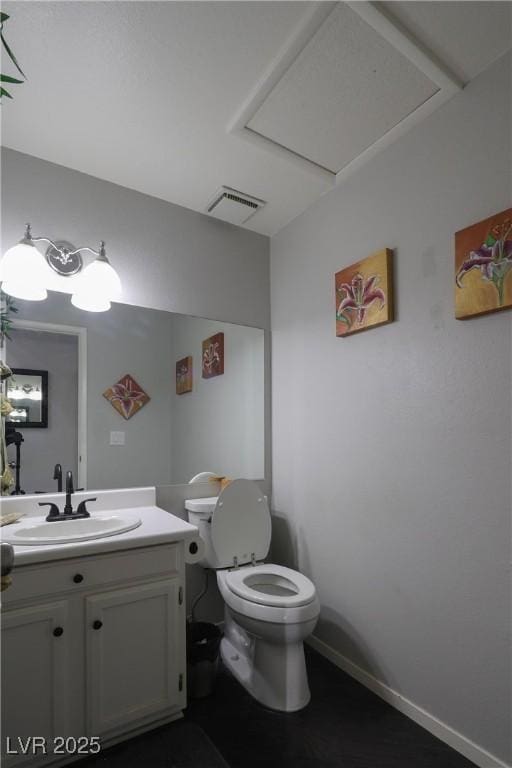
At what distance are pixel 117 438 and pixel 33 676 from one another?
0.99 metres

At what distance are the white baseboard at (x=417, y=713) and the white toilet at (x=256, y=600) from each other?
0.96 feet

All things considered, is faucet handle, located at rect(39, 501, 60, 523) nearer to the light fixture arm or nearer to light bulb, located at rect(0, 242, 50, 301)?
light bulb, located at rect(0, 242, 50, 301)

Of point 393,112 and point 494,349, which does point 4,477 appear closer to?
point 494,349

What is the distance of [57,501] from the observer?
1836 millimetres

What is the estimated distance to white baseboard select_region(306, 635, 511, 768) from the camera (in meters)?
1.39

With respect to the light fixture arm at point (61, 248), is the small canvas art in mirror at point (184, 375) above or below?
below

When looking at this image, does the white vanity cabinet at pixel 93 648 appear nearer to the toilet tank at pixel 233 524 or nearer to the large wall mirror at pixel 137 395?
the toilet tank at pixel 233 524

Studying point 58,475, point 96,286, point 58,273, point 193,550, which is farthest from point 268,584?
point 58,273

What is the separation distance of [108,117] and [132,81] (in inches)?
8.9

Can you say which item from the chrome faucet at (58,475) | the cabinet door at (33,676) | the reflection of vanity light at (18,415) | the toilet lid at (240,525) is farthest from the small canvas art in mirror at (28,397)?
the toilet lid at (240,525)

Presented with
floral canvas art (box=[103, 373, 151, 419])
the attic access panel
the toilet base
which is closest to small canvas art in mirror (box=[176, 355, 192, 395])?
floral canvas art (box=[103, 373, 151, 419])

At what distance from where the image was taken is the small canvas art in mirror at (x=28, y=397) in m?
1.80

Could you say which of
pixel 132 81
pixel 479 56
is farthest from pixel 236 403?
pixel 479 56

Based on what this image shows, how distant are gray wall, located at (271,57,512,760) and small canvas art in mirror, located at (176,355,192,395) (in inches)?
25.3
